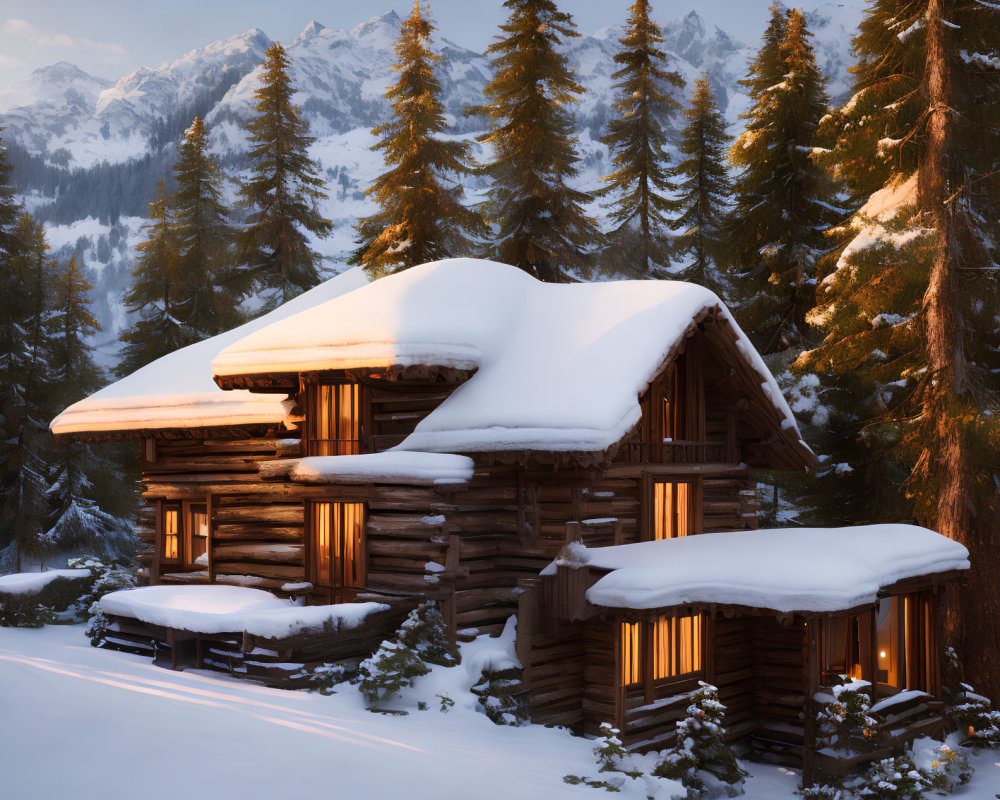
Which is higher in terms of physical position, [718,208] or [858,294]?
[718,208]

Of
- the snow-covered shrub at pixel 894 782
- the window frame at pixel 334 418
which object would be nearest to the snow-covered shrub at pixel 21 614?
the window frame at pixel 334 418

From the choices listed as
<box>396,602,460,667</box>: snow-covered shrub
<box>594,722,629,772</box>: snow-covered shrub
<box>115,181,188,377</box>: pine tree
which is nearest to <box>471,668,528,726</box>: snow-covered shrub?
<box>396,602,460,667</box>: snow-covered shrub

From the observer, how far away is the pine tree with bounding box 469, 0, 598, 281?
94.3 feet

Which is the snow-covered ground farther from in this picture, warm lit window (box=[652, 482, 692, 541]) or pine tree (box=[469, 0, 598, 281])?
pine tree (box=[469, 0, 598, 281])

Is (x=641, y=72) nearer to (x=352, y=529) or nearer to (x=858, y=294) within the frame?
(x=858, y=294)

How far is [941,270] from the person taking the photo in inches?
697

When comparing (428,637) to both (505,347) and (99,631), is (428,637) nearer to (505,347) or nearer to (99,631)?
(505,347)

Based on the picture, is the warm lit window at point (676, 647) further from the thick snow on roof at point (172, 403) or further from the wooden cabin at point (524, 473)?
the thick snow on roof at point (172, 403)

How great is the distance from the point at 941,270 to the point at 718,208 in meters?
17.1

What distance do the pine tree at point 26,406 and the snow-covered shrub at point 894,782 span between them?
29352 mm

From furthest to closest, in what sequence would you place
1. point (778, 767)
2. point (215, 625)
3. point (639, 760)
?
point (778, 767)
point (215, 625)
point (639, 760)

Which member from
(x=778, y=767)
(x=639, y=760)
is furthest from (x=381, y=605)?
(x=778, y=767)

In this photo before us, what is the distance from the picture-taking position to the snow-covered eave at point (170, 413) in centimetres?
1781

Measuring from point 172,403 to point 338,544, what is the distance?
5.61 metres
